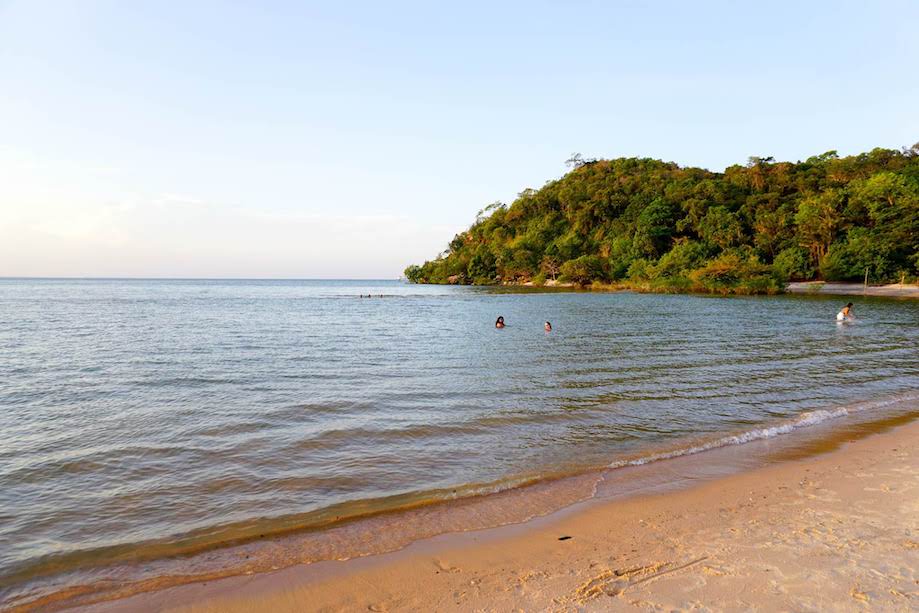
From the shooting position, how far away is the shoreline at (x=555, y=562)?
16.8 ft

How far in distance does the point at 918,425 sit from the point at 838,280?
8647 cm

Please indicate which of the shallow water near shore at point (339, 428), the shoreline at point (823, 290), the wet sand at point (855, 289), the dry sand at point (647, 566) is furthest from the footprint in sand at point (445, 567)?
the wet sand at point (855, 289)

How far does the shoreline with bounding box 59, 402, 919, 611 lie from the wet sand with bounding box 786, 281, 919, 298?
7287 cm

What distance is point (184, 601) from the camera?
532 cm

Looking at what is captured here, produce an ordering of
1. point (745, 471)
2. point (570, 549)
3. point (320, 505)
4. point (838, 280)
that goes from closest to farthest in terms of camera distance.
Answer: point (570, 549), point (320, 505), point (745, 471), point (838, 280)

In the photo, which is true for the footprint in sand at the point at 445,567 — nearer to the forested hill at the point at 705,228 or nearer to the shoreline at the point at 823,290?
the shoreline at the point at 823,290

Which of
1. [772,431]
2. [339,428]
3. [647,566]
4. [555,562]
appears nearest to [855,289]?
[772,431]

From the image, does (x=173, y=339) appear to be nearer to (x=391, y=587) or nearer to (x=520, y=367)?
(x=520, y=367)

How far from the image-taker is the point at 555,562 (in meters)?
5.81

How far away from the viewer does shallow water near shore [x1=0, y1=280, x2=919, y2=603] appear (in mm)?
6914

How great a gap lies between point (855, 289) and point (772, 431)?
263ft

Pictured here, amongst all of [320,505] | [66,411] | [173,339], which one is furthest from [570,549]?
[173,339]

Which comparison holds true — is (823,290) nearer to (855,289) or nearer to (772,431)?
(855,289)

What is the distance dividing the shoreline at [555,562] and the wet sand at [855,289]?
72873 mm
